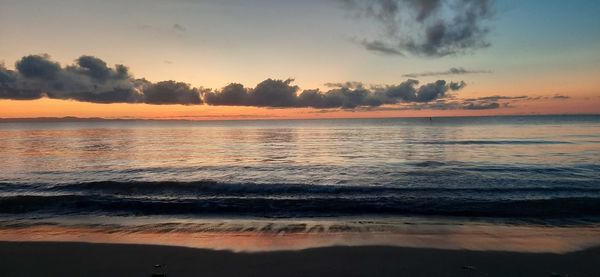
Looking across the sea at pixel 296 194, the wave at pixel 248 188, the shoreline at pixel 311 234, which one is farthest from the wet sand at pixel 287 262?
the wave at pixel 248 188

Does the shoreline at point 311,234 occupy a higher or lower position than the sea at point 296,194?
higher

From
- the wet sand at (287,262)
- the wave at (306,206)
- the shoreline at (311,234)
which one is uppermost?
the wet sand at (287,262)

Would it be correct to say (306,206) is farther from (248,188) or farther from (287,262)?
(287,262)

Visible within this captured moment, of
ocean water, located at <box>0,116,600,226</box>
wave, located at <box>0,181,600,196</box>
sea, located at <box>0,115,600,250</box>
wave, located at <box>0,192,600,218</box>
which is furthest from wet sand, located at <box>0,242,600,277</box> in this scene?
wave, located at <box>0,181,600,196</box>

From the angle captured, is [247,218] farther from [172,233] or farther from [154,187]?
[154,187]

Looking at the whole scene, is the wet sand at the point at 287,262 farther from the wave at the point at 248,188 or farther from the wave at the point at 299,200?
the wave at the point at 248,188

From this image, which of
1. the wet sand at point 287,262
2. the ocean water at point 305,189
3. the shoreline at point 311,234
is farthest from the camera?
the ocean water at point 305,189

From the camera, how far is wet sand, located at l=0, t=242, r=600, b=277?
6895mm

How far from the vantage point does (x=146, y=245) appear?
28.2 ft

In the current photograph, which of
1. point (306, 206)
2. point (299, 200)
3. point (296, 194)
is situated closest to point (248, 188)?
point (296, 194)

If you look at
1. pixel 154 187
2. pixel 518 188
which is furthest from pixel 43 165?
pixel 518 188

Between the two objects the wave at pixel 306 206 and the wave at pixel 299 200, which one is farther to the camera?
the wave at pixel 299 200

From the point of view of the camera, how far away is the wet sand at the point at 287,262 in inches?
271

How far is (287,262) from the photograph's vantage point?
24.3ft
